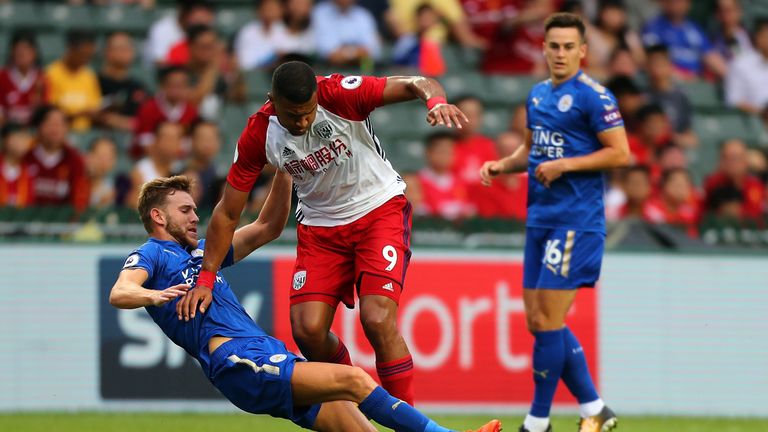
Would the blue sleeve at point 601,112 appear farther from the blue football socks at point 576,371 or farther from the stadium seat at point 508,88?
the stadium seat at point 508,88

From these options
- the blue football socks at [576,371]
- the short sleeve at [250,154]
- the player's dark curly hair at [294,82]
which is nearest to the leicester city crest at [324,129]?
the short sleeve at [250,154]

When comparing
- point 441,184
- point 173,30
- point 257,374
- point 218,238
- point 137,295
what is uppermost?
point 173,30

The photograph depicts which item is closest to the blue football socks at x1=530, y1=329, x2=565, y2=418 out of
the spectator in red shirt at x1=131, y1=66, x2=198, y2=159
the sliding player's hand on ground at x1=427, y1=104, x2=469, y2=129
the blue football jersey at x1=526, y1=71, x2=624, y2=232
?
the blue football jersey at x1=526, y1=71, x2=624, y2=232

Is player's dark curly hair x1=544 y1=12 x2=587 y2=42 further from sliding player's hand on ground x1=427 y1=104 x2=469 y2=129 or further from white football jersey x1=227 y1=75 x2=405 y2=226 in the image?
sliding player's hand on ground x1=427 y1=104 x2=469 y2=129

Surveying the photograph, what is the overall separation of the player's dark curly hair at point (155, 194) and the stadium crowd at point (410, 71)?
3864 mm

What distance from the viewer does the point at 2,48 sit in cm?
1480

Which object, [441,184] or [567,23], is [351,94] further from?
[441,184]

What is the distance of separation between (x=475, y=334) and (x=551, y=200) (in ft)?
8.83

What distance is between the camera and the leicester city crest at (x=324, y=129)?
719cm

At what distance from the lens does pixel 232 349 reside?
265 inches

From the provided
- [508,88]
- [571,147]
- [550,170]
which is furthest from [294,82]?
[508,88]

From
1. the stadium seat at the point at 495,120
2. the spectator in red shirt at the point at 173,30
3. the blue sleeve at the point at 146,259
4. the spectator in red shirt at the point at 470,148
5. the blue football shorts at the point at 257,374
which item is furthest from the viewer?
the spectator in red shirt at the point at 173,30

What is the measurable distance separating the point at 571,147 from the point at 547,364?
1.43 metres

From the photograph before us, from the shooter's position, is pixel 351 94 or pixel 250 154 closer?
pixel 351 94
